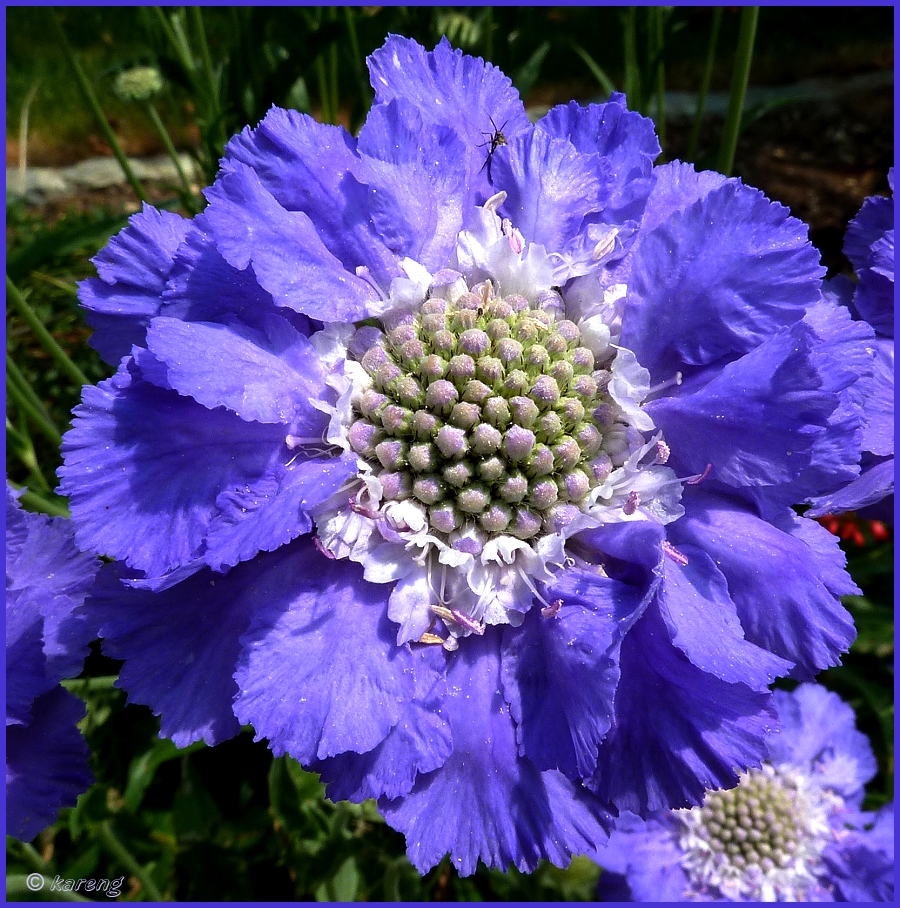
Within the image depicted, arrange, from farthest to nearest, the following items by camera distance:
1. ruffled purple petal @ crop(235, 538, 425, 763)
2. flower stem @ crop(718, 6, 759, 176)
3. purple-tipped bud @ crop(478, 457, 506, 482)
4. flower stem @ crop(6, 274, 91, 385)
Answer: flower stem @ crop(6, 274, 91, 385)
flower stem @ crop(718, 6, 759, 176)
purple-tipped bud @ crop(478, 457, 506, 482)
ruffled purple petal @ crop(235, 538, 425, 763)

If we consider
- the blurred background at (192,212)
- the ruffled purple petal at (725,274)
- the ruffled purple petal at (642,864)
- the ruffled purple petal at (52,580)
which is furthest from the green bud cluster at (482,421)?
the ruffled purple petal at (642,864)

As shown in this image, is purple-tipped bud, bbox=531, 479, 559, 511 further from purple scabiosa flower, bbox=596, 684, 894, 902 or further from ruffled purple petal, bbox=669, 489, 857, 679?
purple scabiosa flower, bbox=596, 684, 894, 902

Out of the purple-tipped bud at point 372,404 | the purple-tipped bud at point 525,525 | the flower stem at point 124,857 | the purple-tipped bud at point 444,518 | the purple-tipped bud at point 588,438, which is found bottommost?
the flower stem at point 124,857

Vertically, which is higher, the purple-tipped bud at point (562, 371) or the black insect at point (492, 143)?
the black insect at point (492, 143)

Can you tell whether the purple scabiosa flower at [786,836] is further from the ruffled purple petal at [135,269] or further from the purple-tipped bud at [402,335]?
the ruffled purple petal at [135,269]

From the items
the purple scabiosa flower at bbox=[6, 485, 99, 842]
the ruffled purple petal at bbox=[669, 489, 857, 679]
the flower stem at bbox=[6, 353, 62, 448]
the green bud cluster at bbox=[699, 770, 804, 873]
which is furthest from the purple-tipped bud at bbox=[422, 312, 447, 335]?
the green bud cluster at bbox=[699, 770, 804, 873]

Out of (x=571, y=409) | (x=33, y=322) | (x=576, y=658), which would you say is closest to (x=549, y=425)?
(x=571, y=409)

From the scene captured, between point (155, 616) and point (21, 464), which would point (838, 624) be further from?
point (21, 464)

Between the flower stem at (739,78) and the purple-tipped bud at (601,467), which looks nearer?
the purple-tipped bud at (601,467)

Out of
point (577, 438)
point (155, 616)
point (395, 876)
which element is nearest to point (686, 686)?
point (577, 438)
